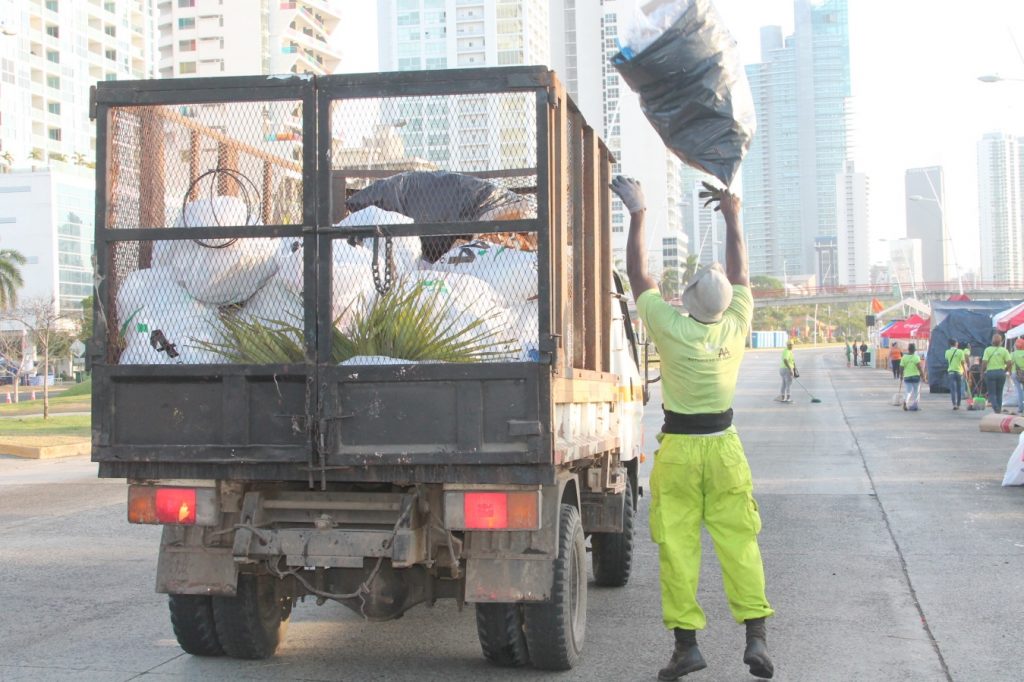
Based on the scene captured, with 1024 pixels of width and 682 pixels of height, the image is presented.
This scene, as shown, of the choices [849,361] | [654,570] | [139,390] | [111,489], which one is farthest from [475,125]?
[849,361]

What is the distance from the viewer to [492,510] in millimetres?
4977

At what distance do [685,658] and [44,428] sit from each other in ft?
70.0

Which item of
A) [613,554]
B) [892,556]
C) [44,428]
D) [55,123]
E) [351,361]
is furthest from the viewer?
[55,123]

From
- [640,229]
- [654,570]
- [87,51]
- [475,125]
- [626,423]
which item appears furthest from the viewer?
[87,51]

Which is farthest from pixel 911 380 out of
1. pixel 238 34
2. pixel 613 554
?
pixel 238 34

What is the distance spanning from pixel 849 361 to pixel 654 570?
6816cm

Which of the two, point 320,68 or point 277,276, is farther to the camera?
point 320,68

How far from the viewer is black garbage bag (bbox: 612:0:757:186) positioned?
18.8 feet

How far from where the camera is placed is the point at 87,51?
104562 millimetres

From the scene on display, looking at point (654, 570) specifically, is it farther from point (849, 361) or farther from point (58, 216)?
point (58, 216)

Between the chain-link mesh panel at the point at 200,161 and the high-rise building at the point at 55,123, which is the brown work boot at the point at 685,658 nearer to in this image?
the chain-link mesh panel at the point at 200,161

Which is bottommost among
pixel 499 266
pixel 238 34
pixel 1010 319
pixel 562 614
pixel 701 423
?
pixel 562 614

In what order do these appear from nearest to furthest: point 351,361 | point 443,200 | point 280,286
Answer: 1. point 351,361
2. point 280,286
3. point 443,200

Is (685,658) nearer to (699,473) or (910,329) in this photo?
(699,473)
